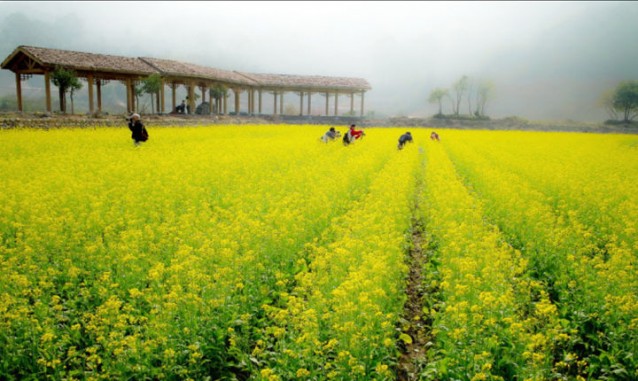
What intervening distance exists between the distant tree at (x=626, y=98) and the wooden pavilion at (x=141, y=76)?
47.3 meters

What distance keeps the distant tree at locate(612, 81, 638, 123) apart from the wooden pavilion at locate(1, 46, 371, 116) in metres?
47.3

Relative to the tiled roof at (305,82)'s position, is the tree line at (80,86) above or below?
below

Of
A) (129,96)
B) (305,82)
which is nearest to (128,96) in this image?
(129,96)

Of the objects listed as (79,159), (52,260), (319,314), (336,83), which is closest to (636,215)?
(319,314)

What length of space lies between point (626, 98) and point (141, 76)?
2851 inches

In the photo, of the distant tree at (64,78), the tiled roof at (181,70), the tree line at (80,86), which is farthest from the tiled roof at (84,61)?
the tiled roof at (181,70)

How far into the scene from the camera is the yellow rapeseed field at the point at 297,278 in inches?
164

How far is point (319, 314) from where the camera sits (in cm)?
460

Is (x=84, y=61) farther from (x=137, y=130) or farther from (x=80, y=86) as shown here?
(x=137, y=130)

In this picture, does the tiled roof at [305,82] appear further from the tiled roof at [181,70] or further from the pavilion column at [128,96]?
the pavilion column at [128,96]

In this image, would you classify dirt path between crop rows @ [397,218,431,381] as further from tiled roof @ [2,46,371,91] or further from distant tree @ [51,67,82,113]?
tiled roof @ [2,46,371,91]

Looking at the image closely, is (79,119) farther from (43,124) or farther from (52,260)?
(52,260)

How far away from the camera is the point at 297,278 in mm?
5488

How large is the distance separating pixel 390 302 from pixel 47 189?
7.87 metres
